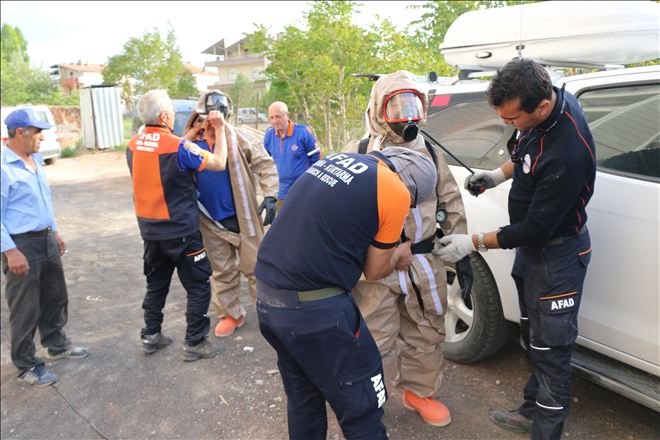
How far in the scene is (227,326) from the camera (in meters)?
4.26

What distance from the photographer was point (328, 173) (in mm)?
1938

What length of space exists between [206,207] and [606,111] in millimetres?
2854

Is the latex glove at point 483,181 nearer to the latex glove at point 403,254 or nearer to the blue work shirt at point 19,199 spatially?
the latex glove at point 403,254

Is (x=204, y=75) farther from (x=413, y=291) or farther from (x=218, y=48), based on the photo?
(x=413, y=291)

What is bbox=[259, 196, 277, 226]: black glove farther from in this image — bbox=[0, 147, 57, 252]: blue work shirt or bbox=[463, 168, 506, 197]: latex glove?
bbox=[463, 168, 506, 197]: latex glove

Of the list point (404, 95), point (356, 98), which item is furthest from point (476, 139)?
point (356, 98)

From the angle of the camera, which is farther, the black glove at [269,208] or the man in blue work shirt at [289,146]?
the man in blue work shirt at [289,146]

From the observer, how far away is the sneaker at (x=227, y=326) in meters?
4.21

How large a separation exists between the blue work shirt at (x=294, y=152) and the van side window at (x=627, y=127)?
3.40 m

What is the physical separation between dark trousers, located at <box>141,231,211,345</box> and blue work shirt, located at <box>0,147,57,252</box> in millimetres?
787

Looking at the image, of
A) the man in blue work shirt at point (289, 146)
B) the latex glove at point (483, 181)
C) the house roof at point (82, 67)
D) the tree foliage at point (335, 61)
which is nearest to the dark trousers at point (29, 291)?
the man in blue work shirt at point (289, 146)

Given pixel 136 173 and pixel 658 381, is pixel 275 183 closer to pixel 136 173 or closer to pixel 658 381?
pixel 136 173

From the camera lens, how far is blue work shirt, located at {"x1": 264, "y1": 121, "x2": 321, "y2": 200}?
5750mm

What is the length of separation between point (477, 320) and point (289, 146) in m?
3.28
